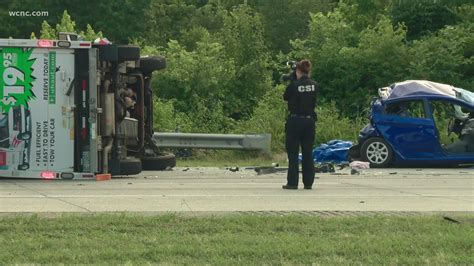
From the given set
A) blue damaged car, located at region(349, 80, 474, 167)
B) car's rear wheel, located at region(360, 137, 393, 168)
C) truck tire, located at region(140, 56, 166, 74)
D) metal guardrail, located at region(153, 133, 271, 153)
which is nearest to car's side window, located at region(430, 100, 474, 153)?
blue damaged car, located at region(349, 80, 474, 167)

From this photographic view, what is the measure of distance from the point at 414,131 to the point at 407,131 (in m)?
0.15

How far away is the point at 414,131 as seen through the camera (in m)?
16.7

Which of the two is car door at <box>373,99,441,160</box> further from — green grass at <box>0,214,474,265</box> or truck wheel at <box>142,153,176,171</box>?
green grass at <box>0,214,474,265</box>

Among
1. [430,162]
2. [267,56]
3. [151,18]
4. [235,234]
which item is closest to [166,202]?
[235,234]

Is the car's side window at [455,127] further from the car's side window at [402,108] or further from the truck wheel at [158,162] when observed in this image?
the truck wheel at [158,162]

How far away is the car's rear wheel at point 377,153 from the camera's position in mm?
16859

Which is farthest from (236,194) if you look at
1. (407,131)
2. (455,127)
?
(455,127)

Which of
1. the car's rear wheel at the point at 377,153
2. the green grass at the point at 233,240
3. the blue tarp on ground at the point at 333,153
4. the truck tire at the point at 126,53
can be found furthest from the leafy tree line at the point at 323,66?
the green grass at the point at 233,240

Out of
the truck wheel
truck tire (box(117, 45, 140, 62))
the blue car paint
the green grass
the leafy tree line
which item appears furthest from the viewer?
the leafy tree line

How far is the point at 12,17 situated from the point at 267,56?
27.1m

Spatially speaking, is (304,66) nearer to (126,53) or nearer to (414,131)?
(126,53)

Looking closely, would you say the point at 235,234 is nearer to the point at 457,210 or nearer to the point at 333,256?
the point at 333,256

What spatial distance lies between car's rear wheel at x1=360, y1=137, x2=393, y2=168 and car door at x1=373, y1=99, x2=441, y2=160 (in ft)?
0.45

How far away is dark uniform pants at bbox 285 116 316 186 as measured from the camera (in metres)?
11.6
